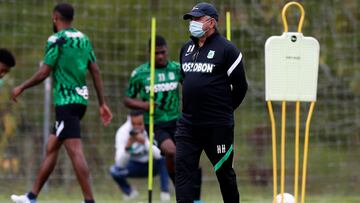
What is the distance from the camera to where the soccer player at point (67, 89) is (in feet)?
37.7

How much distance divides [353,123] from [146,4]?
137 inches

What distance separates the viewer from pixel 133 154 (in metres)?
15.9

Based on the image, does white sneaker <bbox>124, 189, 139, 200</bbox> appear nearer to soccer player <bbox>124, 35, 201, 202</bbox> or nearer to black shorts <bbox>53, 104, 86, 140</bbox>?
soccer player <bbox>124, 35, 201, 202</bbox>

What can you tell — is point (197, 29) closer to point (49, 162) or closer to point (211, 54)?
point (211, 54)

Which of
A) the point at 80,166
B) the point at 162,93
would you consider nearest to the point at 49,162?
the point at 80,166

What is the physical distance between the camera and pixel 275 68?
9.66 m

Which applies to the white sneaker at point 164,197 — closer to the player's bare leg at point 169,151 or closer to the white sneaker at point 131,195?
the white sneaker at point 131,195

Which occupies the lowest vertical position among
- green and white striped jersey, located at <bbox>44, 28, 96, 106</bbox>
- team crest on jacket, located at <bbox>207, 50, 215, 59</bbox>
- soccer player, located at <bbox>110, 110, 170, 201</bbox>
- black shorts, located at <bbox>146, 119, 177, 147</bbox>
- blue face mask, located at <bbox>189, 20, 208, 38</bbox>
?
soccer player, located at <bbox>110, 110, 170, 201</bbox>

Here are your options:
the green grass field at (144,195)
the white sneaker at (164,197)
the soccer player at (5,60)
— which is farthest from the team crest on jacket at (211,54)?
the white sneaker at (164,197)

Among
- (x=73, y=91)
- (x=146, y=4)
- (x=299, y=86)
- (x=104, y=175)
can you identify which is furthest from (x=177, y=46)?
(x=299, y=86)

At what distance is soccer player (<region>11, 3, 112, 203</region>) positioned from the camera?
37.7 feet

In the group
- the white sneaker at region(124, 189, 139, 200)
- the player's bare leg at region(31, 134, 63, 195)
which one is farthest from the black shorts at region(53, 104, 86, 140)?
the white sneaker at region(124, 189, 139, 200)

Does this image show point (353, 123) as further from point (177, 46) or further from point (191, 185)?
point (191, 185)

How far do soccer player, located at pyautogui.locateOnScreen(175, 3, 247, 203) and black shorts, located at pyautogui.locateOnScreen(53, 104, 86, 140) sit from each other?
2.08 m
